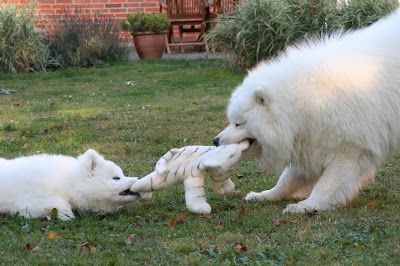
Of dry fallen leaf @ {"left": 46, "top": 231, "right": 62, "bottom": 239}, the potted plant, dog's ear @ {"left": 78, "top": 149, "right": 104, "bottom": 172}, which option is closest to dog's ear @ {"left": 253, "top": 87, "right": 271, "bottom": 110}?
dog's ear @ {"left": 78, "top": 149, "right": 104, "bottom": 172}

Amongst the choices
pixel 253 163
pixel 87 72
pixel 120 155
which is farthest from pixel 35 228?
pixel 87 72

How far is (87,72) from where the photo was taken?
44.5 feet

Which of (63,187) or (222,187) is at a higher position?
(63,187)

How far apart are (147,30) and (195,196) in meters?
11.5

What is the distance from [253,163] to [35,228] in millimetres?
3032

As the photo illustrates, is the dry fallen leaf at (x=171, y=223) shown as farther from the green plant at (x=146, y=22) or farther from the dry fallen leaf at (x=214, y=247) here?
the green plant at (x=146, y=22)

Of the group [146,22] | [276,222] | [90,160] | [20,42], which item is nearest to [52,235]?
[90,160]

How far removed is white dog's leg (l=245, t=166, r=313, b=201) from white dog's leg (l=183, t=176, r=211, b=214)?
2.33 feet

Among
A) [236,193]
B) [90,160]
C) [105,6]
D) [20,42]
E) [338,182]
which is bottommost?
[236,193]

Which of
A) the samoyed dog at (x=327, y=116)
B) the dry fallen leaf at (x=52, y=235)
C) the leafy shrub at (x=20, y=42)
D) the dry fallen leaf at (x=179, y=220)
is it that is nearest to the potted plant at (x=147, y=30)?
the leafy shrub at (x=20, y=42)

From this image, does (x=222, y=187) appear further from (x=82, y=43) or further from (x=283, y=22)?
(x=82, y=43)

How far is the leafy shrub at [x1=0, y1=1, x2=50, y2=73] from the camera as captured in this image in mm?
13078

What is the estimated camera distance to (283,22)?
38.1ft

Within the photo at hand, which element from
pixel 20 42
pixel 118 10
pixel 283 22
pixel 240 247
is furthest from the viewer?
pixel 118 10
